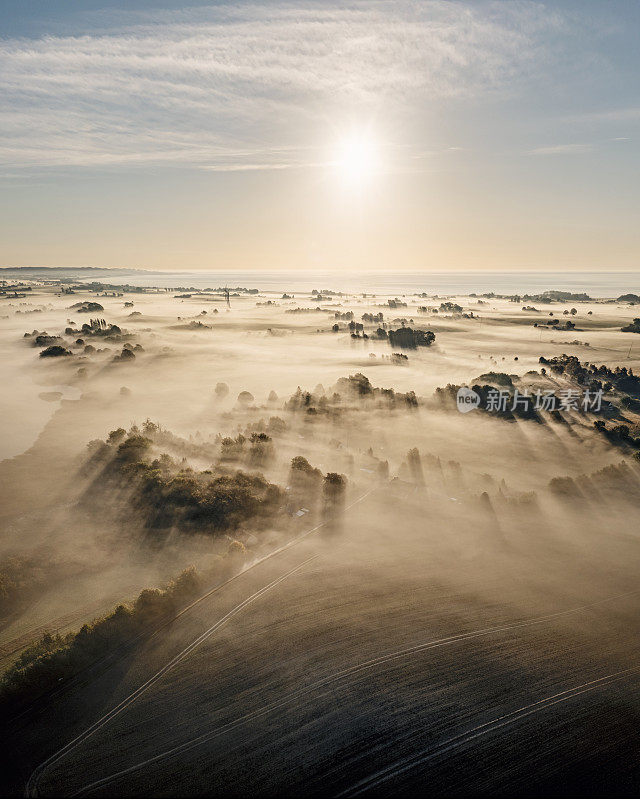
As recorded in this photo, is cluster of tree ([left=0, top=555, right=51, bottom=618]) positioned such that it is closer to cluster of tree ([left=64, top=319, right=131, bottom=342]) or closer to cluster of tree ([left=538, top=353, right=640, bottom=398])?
cluster of tree ([left=538, top=353, right=640, bottom=398])

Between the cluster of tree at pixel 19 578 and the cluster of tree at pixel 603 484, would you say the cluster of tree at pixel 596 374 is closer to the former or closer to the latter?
the cluster of tree at pixel 603 484

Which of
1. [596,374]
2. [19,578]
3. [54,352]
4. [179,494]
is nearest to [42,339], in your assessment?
[54,352]

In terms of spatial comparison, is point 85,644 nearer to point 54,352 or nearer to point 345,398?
point 345,398

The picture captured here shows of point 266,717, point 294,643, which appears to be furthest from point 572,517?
point 266,717

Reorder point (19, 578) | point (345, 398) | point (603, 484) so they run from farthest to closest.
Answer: point (345, 398)
point (603, 484)
point (19, 578)

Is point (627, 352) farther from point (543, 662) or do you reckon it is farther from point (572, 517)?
point (543, 662)

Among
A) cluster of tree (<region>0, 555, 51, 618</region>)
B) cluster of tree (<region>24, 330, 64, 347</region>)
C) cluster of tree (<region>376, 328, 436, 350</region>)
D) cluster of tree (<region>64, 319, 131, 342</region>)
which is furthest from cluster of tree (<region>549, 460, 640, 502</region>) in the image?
cluster of tree (<region>24, 330, 64, 347</region>)

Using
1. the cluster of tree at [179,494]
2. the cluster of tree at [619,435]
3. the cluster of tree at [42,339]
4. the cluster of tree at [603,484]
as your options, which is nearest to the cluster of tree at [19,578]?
the cluster of tree at [179,494]

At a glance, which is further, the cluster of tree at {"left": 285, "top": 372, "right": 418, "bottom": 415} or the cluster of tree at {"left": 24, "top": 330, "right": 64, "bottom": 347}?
the cluster of tree at {"left": 24, "top": 330, "right": 64, "bottom": 347}
